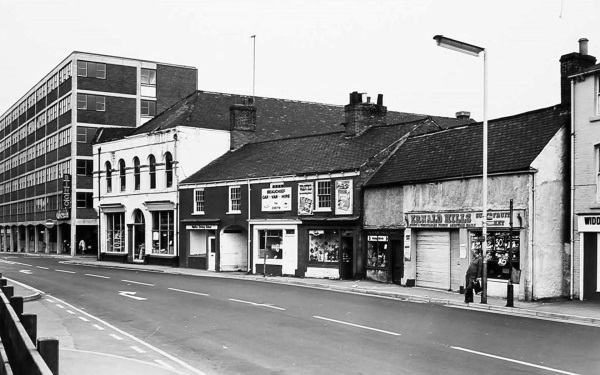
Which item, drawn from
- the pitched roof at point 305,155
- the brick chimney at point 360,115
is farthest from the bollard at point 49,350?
the brick chimney at point 360,115

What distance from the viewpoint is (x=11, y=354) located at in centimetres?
845

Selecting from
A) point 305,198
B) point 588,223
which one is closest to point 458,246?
point 588,223

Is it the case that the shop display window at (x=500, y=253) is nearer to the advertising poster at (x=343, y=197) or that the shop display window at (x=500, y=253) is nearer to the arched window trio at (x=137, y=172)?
the advertising poster at (x=343, y=197)

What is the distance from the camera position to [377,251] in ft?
105

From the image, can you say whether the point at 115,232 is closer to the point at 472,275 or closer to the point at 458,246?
the point at 458,246

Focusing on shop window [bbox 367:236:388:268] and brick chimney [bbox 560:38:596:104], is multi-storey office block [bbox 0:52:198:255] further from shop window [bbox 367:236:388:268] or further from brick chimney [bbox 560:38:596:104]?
brick chimney [bbox 560:38:596:104]

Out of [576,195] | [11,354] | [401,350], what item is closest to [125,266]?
[576,195]

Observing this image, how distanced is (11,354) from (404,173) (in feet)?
80.2

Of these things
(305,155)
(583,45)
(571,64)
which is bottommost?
(305,155)

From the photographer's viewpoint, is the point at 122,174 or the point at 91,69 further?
the point at 91,69

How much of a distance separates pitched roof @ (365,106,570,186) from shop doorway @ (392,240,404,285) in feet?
9.43

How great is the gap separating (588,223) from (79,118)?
58.8m

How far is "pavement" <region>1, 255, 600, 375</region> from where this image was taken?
40.0 feet

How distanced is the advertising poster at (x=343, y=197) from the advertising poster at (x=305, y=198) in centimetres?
184
